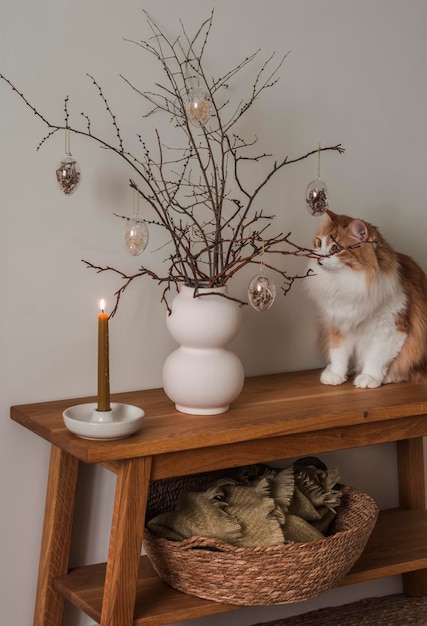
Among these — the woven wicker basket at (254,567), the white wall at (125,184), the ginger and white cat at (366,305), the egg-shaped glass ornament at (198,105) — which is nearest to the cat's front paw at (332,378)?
the ginger and white cat at (366,305)

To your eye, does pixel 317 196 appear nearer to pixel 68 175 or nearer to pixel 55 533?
pixel 68 175

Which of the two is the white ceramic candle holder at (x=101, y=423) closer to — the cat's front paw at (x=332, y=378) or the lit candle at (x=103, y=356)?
the lit candle at (x=103, y=356)

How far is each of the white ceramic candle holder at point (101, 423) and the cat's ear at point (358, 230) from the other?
637 mm

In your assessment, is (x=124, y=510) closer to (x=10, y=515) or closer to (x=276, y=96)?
(x=10, y=515)

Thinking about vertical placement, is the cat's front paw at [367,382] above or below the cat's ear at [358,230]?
below

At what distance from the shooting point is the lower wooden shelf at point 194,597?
174cm

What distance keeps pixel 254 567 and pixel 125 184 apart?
85 cm

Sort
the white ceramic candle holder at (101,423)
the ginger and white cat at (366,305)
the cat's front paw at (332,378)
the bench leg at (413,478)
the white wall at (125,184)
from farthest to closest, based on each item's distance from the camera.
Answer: the bench leg at (413,478), the cat's front paw at (332,378), the ginger and white cat at (366,305), the white wall at (125,184), the white ceramic candle holder at (101,423)

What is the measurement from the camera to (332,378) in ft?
6.95

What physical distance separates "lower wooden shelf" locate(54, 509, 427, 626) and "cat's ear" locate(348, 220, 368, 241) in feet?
2.34

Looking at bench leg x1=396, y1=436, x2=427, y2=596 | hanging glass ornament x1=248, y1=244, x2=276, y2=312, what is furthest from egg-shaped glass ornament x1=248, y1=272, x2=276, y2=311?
bench leg x1=396, y1=436, x2=427, y2=596

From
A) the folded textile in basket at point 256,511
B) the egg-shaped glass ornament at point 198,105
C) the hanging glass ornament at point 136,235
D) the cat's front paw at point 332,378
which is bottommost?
the folded textile in basket at point 256,511

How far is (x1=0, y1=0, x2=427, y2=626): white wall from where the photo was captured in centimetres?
189

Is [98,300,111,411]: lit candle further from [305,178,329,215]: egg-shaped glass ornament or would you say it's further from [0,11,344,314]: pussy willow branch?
[305,178,329,215]: egg-shaped glass ornament
